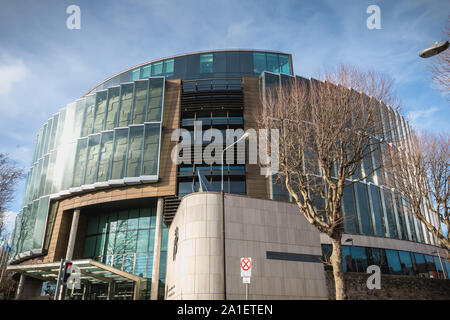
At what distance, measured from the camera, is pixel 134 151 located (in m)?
32.8

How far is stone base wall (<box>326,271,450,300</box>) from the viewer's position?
21609 mm

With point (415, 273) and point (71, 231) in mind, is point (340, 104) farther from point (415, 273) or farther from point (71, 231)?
point (71, 231)

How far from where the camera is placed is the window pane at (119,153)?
32.4 m

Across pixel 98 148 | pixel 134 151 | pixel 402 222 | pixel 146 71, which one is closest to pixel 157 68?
pixel 146 71

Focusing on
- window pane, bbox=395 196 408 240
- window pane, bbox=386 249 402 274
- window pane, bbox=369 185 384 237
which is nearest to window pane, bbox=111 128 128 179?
window pane, bbox=369 185 384 237

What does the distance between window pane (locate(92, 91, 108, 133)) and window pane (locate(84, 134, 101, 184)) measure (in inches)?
44.7

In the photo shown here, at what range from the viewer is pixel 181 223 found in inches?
762

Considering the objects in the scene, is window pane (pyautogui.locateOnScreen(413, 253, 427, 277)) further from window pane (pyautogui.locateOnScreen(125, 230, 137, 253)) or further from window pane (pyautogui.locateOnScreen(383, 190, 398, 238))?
window pane (pyautogui.locateOnScreen(125, 230, 137, 253))

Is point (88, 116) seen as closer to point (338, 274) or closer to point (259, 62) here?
point (259, 62)

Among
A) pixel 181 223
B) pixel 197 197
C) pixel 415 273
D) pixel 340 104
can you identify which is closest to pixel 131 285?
pixel 181 223

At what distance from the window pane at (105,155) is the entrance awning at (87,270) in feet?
30.6

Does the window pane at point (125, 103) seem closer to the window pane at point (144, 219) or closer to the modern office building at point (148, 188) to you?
the modern office building at point (148, 188)

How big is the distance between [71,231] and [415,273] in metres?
35.9

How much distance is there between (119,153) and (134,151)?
1.74 metres
